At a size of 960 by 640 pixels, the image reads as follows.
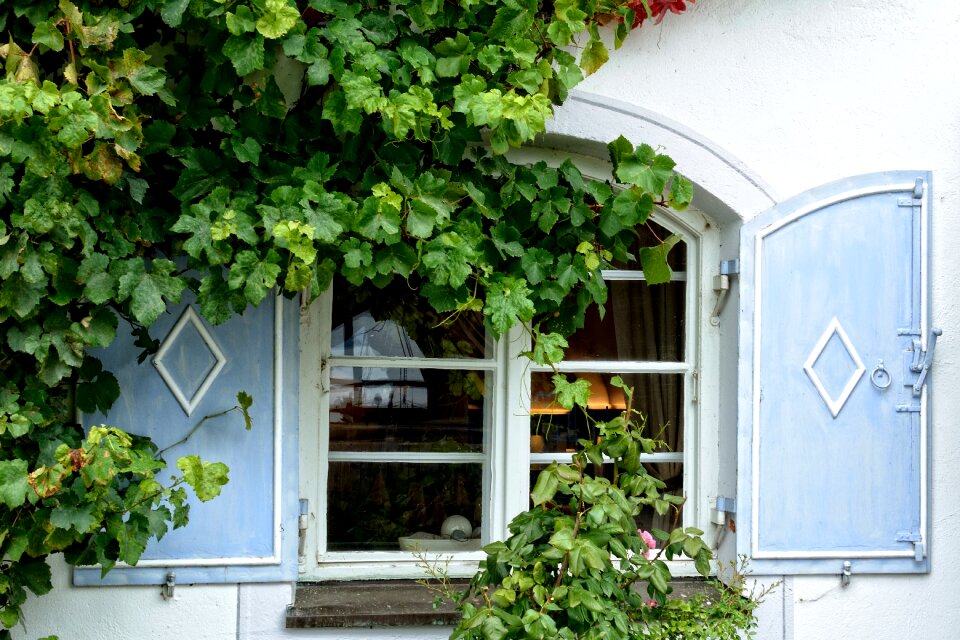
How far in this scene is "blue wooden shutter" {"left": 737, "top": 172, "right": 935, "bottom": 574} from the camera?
3273mm

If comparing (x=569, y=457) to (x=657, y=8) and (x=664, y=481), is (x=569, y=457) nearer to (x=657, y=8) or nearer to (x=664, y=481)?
(x=664, y=481)

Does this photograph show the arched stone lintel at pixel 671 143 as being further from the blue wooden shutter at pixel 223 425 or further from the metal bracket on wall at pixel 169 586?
the metal bracket on wall at pixel 169 586

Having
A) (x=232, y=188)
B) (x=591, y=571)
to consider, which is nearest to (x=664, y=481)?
(x=591, y=571)

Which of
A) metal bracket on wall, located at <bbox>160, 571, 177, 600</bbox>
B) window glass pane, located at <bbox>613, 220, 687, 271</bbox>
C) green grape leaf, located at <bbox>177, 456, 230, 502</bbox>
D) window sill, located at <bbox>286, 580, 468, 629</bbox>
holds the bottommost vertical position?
window sill, located at <bbox>286, 580, 468, 629</bbox>

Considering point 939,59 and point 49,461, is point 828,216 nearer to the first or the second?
point 939,59

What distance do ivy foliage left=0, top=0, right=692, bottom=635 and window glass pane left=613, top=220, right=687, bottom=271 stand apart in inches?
15.8

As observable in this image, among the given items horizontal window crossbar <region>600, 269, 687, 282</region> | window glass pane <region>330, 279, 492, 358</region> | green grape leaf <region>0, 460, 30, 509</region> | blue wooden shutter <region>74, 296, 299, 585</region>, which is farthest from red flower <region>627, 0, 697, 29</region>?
green grape leaf <region>0, 460, 30, 509</region>

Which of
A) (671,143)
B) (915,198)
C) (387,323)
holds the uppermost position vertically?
(671,143)

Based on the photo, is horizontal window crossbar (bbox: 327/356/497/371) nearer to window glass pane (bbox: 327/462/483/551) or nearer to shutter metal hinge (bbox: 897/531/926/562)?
window glass pane (bbox: 327/462/483/551)

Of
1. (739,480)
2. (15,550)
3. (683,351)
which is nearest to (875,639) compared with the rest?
(739,480)

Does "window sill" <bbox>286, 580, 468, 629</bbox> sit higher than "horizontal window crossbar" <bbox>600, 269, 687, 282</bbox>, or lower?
lower

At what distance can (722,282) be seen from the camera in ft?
11.0

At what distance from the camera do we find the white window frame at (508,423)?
3311mm

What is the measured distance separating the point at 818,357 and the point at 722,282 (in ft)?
1.20
